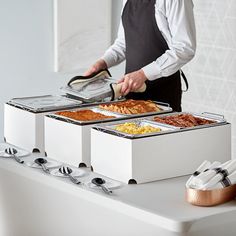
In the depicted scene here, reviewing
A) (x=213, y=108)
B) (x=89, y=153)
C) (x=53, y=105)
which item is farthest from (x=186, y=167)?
(x=213, y=108)

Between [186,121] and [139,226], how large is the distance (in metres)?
0.57

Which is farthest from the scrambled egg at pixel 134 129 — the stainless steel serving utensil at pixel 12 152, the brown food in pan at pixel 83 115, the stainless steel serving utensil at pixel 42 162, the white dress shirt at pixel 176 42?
the white dress shirt at pixel 176 42

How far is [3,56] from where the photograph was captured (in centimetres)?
501

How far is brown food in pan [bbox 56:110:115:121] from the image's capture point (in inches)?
113

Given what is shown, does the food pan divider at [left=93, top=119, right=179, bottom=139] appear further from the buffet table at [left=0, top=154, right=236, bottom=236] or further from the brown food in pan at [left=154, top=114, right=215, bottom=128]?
the buffet table at [left=0, top=154, right=236, bottom=236]

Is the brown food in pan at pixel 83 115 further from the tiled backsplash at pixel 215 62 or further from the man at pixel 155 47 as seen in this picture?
the tiled backsplash at pixel 215 62

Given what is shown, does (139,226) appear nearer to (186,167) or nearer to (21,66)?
(186,167)

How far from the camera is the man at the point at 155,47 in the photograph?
10.7 ft

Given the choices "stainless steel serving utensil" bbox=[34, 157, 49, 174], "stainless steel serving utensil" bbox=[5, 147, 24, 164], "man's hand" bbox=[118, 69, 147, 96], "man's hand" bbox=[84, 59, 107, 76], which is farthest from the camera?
"man's hand" bbox=[84, 59, 107, 76]

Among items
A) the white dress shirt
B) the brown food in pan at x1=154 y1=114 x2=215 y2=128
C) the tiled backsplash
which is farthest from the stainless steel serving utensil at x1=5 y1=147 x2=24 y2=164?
the tiled backsplash

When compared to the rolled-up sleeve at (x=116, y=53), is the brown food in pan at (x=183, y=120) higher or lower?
lower

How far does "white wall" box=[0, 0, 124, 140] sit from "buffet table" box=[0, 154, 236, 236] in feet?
7.05

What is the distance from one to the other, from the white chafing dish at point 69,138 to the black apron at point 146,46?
2.03 feet

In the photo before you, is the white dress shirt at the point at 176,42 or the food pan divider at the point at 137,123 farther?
the white dress shirt at the point at 176,42
